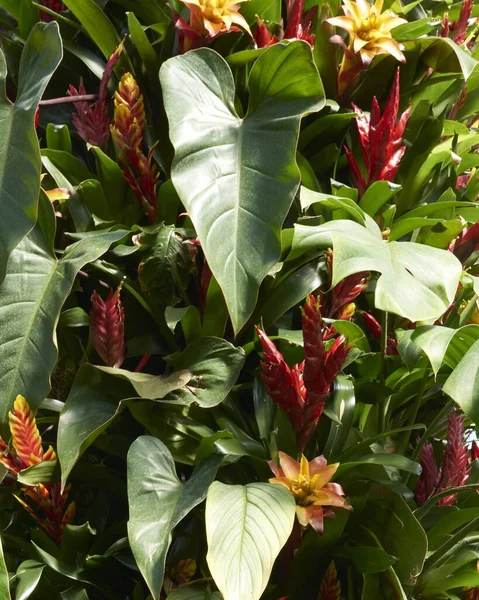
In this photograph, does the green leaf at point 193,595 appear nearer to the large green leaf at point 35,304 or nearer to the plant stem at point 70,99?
the large green leaf at point 35,304

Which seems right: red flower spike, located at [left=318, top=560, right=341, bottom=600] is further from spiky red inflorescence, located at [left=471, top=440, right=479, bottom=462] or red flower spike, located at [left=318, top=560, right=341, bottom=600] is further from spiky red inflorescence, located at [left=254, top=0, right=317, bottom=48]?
spiky red inflorescence, located at [left=254, top=0, right=317, bottom=48]

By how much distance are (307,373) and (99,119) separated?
52 centimetres

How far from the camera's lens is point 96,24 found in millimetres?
1194

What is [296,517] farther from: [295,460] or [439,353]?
[439,353]

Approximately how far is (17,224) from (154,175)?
0.26 meters

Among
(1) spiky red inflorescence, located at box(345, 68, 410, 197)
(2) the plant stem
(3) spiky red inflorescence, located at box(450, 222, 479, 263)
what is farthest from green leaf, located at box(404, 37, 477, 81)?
(2) the plant stem

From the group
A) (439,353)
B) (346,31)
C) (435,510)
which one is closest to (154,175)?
(346,31)

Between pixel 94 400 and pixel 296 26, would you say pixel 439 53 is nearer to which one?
pixel 296 26

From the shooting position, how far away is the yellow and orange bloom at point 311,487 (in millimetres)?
917

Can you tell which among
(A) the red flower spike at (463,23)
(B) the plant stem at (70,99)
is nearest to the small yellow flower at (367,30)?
(A) the red flower spike at (463,23)

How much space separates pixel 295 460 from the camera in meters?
0.98

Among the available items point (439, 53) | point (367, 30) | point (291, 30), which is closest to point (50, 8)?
point (291, 30)

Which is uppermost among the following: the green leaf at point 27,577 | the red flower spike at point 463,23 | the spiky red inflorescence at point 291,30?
the spiky red inflorescence at point 291,30

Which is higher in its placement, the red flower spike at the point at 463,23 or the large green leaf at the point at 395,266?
the red flower spike at the point at 463,23
